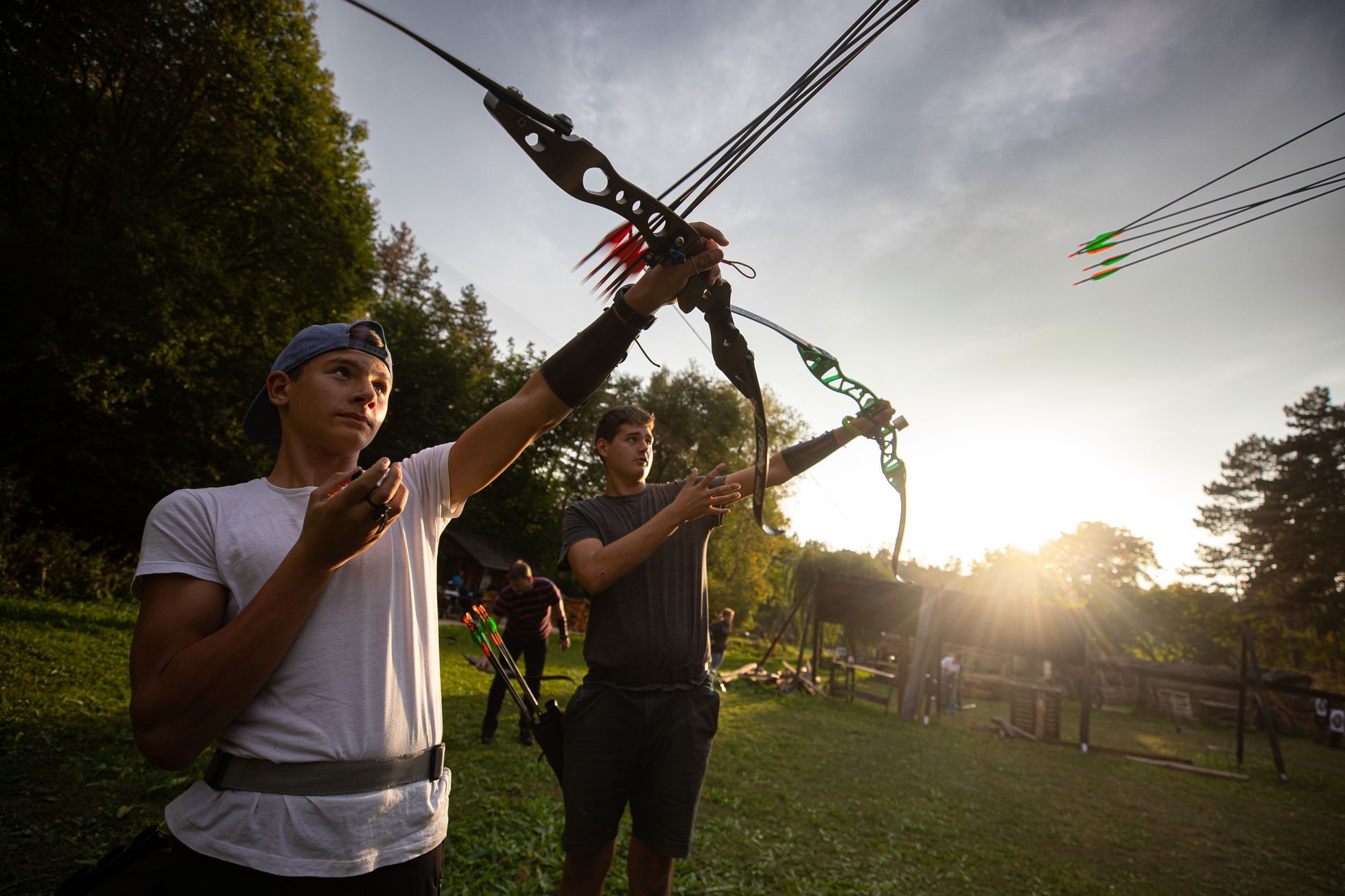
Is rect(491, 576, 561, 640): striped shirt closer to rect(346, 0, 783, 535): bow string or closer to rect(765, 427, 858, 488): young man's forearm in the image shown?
rect(765, 427, 858, 488): young man's forearm

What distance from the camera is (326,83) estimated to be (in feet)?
61.5

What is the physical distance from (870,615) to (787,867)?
14.2 meters

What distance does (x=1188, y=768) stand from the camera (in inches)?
456

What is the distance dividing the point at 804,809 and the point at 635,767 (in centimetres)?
474

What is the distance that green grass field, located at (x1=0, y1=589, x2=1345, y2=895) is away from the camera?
14.3 ft

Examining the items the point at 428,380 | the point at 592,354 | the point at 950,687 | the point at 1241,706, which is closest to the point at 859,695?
the point at 950,687

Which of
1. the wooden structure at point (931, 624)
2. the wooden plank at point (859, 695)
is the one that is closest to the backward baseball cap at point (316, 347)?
the wooden structure at point (931, 624)

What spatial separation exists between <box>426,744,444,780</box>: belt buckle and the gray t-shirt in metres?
1.05

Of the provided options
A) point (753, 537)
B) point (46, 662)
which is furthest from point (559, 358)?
point (753, 537)

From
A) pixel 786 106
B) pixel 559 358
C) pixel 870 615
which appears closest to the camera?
pixel 559 358

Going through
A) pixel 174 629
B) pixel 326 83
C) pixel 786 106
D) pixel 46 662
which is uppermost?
pixel 326 83

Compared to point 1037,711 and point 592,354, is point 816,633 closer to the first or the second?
point 1037,711

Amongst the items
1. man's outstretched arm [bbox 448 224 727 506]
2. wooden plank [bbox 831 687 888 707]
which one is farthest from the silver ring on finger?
wooden plank [bbox 831 687 888 707]

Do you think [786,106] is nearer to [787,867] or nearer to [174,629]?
[174,629]
